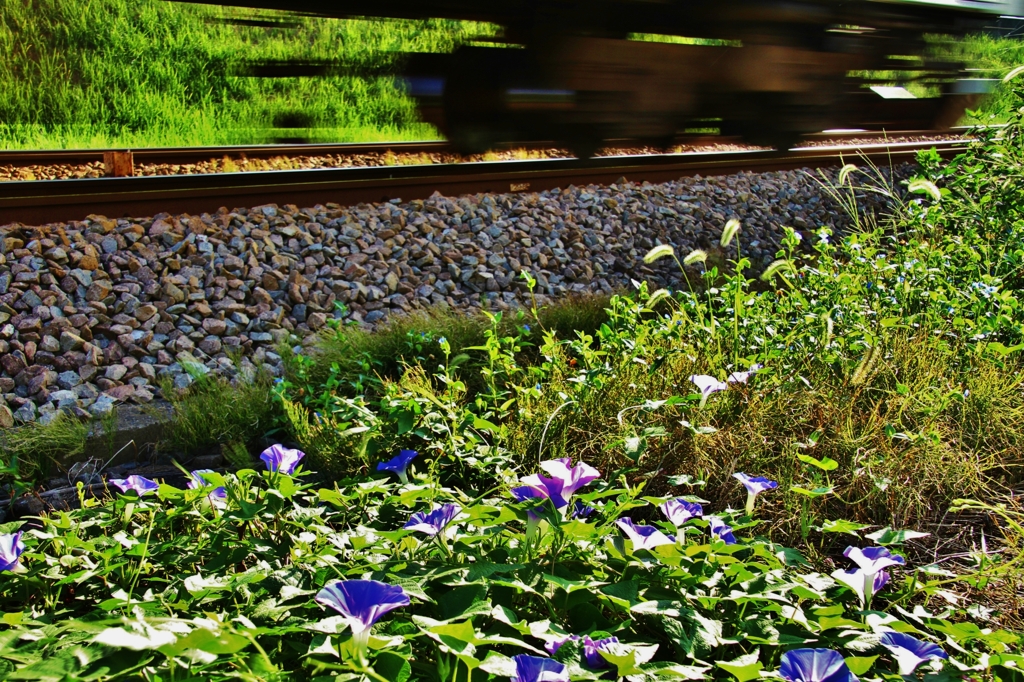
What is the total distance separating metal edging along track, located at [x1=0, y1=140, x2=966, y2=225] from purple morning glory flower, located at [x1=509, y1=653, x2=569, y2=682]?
A: 2885 millimetres

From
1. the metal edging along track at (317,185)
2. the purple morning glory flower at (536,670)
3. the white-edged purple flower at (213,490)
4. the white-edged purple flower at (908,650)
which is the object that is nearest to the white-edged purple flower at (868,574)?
the white-edged purple flower at (908,650)

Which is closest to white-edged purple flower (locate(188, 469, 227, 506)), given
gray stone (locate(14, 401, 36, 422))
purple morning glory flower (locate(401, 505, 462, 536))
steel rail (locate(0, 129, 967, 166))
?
purple morning glory flower (locate(401, 505, 462, 536))

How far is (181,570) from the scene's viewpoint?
61.0 inches

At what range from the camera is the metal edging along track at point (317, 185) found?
4168 millimetres

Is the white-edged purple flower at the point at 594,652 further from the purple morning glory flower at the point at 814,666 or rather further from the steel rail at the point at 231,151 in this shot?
the steel rail at the point at 231,151

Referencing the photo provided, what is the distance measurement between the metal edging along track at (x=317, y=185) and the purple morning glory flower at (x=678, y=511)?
233cm

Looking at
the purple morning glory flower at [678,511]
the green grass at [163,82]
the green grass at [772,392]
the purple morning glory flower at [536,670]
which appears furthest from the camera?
the green grass at [163,82]

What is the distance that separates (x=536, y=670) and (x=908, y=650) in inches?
26.4

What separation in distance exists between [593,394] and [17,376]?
2404 mm

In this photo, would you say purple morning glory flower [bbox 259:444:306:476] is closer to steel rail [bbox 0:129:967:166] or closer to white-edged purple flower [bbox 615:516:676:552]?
white-edged purple flower [bbox 615:516:676:552]

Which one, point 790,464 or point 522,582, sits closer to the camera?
point 522,582

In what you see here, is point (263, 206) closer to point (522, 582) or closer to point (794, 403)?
point (794, 403)

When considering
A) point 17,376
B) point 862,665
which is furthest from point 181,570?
point 17,376

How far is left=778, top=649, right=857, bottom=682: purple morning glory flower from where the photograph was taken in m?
1.16
